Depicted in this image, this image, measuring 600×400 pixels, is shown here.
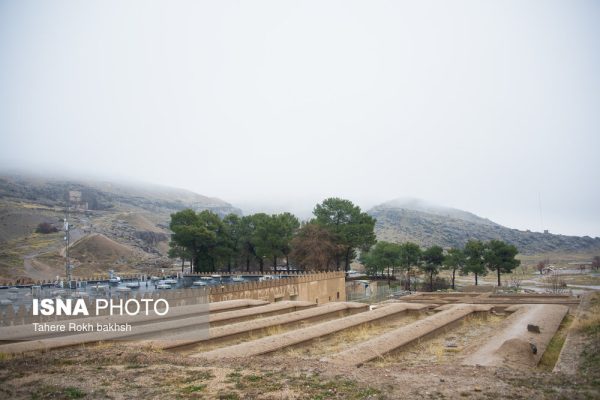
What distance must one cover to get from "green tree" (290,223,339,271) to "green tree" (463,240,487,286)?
17.2m

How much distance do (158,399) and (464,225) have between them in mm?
150127

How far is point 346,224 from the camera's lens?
2057 inches

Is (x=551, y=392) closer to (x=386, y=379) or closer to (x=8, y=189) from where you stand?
(x=386, y=379)

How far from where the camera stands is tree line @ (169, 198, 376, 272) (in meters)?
47.5

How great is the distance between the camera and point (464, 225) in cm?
14400

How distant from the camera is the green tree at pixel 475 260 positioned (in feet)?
168

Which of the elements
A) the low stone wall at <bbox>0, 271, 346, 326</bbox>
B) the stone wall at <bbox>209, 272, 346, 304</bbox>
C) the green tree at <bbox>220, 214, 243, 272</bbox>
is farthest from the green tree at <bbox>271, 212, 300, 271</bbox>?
the low stone wall at <bbox>0, 271, 346, 326</bbox>

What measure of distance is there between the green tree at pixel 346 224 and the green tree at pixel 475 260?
39.5 ft

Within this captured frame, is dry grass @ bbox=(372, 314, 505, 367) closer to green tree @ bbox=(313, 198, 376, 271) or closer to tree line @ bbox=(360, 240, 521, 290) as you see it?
green tree @ bbox=(313, 198, 376, 271)

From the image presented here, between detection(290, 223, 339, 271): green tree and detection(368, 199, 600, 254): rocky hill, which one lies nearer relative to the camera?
detection(290, 223, 339, 271): green tree

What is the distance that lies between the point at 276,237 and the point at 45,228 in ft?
141

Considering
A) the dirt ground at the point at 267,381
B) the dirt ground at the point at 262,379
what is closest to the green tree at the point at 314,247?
the dirt ground at the point at 262,379

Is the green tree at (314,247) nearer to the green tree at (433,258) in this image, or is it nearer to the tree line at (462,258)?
the tree line at (462,258)

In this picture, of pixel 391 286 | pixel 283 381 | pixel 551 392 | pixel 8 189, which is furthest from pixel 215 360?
pixel 8 189
